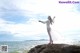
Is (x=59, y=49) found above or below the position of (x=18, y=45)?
above

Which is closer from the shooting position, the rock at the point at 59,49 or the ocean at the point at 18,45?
the rock at the point at 59,49

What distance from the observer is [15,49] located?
18.9 ft

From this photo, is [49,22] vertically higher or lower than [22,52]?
higher

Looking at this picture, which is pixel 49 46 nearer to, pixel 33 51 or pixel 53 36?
pixel 33 51

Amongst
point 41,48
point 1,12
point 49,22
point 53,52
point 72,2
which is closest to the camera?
point 53,52

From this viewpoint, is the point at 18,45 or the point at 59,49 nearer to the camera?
the point at 59,49

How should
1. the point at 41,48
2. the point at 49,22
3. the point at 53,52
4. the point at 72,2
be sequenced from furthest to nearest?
1. the point at 72,2
2. the point at 49,22
3. the point at 41,48
4. the point at 53,52

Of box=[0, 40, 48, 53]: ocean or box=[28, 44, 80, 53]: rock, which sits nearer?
box=[28, 44, 80, 53]: rock

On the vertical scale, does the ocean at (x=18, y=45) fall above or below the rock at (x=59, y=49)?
below

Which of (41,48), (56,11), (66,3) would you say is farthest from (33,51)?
(56,11)

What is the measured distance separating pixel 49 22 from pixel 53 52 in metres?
1.31

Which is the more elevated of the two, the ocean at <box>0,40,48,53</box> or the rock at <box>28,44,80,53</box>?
the rock at <box>28,44,80,53</box>

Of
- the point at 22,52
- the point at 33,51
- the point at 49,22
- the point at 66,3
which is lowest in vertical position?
the point at 22,52

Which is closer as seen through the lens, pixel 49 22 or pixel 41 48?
pixel 41 48
